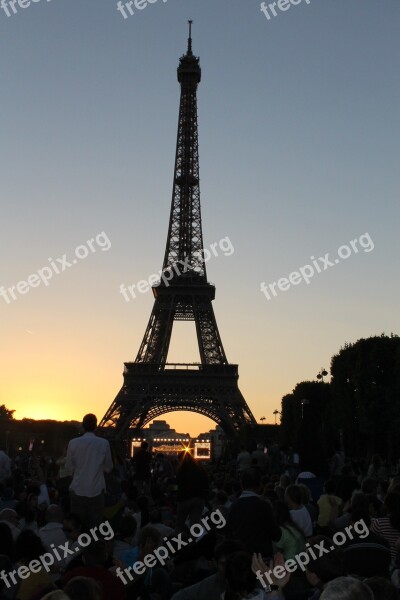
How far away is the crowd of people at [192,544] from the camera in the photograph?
297 inches

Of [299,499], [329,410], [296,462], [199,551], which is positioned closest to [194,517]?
[299,499]

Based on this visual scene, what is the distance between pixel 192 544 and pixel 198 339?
215ft

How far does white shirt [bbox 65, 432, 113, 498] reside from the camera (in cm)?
1162

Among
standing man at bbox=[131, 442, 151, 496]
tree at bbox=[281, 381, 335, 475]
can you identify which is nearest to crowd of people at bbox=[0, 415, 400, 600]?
standing man at bbox=[131, 442, 151, 496]

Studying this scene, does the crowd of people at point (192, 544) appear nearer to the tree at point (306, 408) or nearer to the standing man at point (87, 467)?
the standing man at point (87, 467)

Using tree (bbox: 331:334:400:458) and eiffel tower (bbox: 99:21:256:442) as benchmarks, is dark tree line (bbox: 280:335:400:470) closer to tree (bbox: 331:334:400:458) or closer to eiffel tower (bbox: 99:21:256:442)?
tree (bbox: 331:334:400:458)

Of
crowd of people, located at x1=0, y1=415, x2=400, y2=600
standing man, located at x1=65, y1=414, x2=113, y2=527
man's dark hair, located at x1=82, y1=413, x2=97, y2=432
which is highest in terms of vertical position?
man's dark hair, located at x1=82, y1=413, x2=97, y2=432

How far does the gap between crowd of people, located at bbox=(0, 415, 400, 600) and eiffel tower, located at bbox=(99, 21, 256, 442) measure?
57356mm

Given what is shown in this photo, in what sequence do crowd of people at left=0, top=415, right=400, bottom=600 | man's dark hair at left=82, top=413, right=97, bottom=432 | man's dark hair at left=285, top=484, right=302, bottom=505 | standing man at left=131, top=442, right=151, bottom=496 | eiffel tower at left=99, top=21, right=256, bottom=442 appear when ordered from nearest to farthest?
crowd of people at left=0, top=415, right=400, bottom=600
man's dark hair at left=82, top=413, right=97, bottom=432
man's dark hair at left=285, top=484, right=302, bottom=505
standing man at left=131, top=442, right=151, bottom=496
eiffel tower at left=99, top=21, right=256, bottom=442

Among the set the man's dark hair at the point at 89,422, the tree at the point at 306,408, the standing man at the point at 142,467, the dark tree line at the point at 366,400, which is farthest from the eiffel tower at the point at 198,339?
the man's dark hair at the point at 89,422

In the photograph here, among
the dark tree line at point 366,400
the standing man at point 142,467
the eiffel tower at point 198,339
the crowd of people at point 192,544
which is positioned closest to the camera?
the crowd of people at point 192,544

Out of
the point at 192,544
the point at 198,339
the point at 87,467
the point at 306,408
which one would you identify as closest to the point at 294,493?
the point at 192,544

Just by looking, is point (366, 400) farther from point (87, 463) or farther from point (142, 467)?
point (87, 463)

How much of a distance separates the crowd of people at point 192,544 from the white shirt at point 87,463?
→ 0.5 inches
